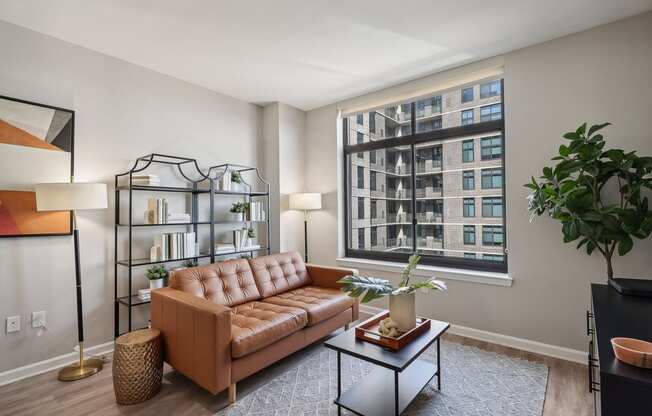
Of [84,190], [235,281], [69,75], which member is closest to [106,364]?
[235,281]

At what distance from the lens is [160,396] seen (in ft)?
7.03

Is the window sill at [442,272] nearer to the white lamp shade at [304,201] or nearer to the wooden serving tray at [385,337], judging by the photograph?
the white lamp shade at [304,201]

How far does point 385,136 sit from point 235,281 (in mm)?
2487

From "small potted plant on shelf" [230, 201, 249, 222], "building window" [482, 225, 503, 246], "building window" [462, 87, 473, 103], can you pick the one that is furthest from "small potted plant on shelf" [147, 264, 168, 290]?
"building window" [462, 87, 473, 103]

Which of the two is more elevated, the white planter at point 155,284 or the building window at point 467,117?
the building window at point 467,117

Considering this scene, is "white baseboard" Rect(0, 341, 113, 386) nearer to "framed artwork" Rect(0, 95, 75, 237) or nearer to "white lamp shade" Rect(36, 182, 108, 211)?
"framed artwork" Rect(0, 95, 75, 237)

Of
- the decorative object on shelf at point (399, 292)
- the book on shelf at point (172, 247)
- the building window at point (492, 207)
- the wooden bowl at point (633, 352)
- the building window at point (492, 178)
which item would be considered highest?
the building window at point (492, 178)

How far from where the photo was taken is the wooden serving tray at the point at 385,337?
1.84m

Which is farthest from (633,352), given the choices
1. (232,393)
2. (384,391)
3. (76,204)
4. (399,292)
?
(76,204)

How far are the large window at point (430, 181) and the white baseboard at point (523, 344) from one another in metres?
0.63

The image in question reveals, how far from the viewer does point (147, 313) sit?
3.11 metres

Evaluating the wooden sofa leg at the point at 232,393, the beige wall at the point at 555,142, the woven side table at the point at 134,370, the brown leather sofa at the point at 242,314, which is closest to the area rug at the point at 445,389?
the wooden sofa leg at the point at 232,393

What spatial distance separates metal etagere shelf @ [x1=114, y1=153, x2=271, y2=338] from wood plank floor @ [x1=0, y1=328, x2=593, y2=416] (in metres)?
0.61

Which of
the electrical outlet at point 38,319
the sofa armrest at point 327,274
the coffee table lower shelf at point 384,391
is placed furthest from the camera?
the sofa armrest at point 327,274
